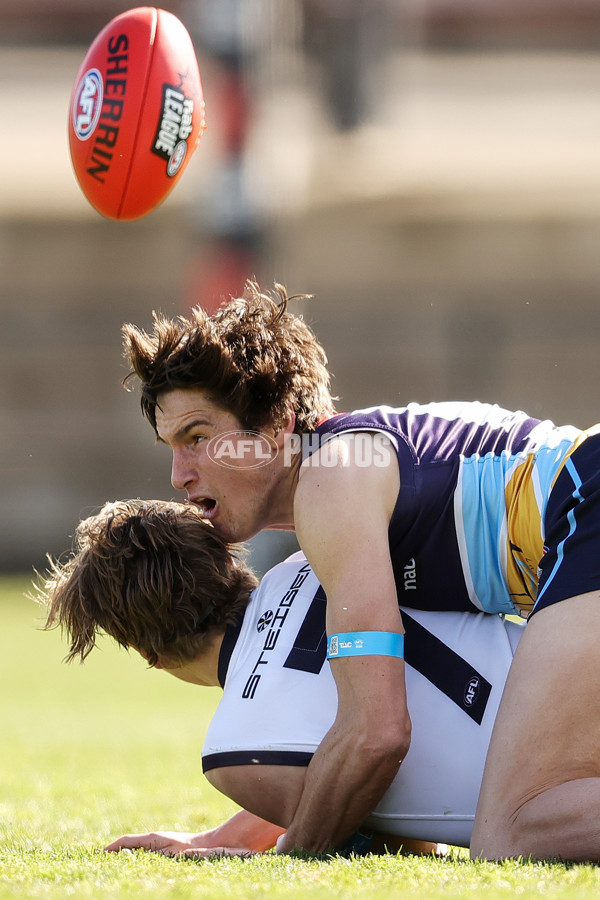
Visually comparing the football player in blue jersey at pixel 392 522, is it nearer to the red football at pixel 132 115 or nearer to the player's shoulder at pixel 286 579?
the player's shoulder at pixel 286 579

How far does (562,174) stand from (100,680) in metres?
13.8

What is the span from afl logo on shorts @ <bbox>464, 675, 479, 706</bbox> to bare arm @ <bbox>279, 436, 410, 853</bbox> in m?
0.26

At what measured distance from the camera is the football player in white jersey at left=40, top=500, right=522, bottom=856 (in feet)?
10.8

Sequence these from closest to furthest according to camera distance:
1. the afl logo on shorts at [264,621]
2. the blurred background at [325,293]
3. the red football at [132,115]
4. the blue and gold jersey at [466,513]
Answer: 1. the blue and gold jersey at [466,513]
2. the afl logo on shorts at [264,621]
3. the red football at [132,115]
4. the blurred background at [325,293]

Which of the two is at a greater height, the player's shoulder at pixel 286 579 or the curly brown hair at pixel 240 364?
the curly brown hair at pixel 240 364

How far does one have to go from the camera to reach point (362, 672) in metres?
3.17

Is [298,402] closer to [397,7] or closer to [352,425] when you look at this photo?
[352,425]

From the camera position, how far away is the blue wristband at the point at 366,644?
317 cm

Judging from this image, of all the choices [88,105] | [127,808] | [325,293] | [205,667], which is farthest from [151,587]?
[325,293]

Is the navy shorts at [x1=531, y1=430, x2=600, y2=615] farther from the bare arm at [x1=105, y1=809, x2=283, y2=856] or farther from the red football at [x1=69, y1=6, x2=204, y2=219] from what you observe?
the red football at [x1=69, y1=6, x2=204, y2=219]

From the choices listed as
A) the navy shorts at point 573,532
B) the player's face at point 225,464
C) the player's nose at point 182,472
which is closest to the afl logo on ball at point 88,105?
the player's face at point 225,464

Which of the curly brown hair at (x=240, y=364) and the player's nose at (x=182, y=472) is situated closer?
the curly brown hair at (x=240, y=364)

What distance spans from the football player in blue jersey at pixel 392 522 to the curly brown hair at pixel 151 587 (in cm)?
15

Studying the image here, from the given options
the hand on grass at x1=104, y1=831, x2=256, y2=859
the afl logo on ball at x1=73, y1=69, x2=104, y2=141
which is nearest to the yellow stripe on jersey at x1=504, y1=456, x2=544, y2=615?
the hand on grass at x1=104, y1=831, x2=256, y2=859
